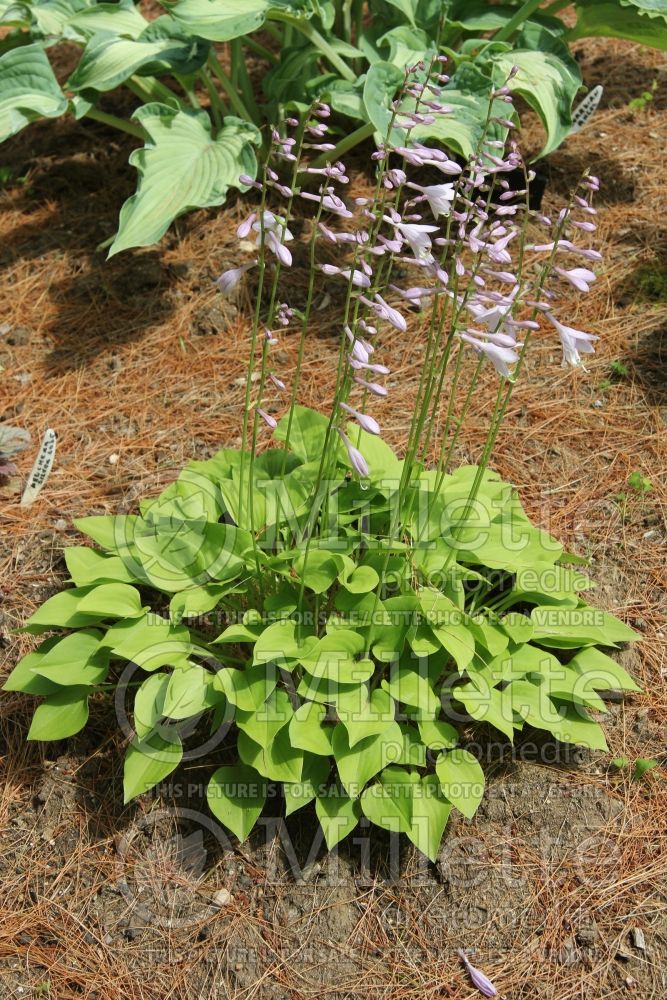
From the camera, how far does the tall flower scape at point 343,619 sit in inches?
95.9

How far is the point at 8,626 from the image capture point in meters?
3.16

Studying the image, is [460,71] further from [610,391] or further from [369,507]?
[369,507]

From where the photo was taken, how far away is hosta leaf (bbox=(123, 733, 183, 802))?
2.49 metres

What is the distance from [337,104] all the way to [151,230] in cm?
106

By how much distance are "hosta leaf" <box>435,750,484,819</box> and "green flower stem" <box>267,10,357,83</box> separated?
322 centimetres

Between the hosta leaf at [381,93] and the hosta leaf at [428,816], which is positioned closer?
the hosta leaf at [428,816]

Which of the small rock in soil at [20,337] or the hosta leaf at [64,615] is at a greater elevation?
the hosta leaf at [64,615]

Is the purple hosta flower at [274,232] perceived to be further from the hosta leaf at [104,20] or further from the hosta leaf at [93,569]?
the hosta leaf at [104,20]

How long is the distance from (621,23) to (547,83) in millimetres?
728

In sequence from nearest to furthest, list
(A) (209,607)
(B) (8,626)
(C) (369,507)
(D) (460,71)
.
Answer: (A) (209,607), (C) (369,507), (B) (8,626), (D) (460,71)

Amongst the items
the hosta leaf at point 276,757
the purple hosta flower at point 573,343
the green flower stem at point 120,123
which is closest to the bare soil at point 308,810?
the hosta leaf at point 276,757

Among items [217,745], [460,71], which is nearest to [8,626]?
[217,745]

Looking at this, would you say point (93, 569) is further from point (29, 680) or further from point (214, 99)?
point (214, 99)

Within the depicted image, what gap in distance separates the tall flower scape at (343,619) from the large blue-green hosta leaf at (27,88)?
190cm
